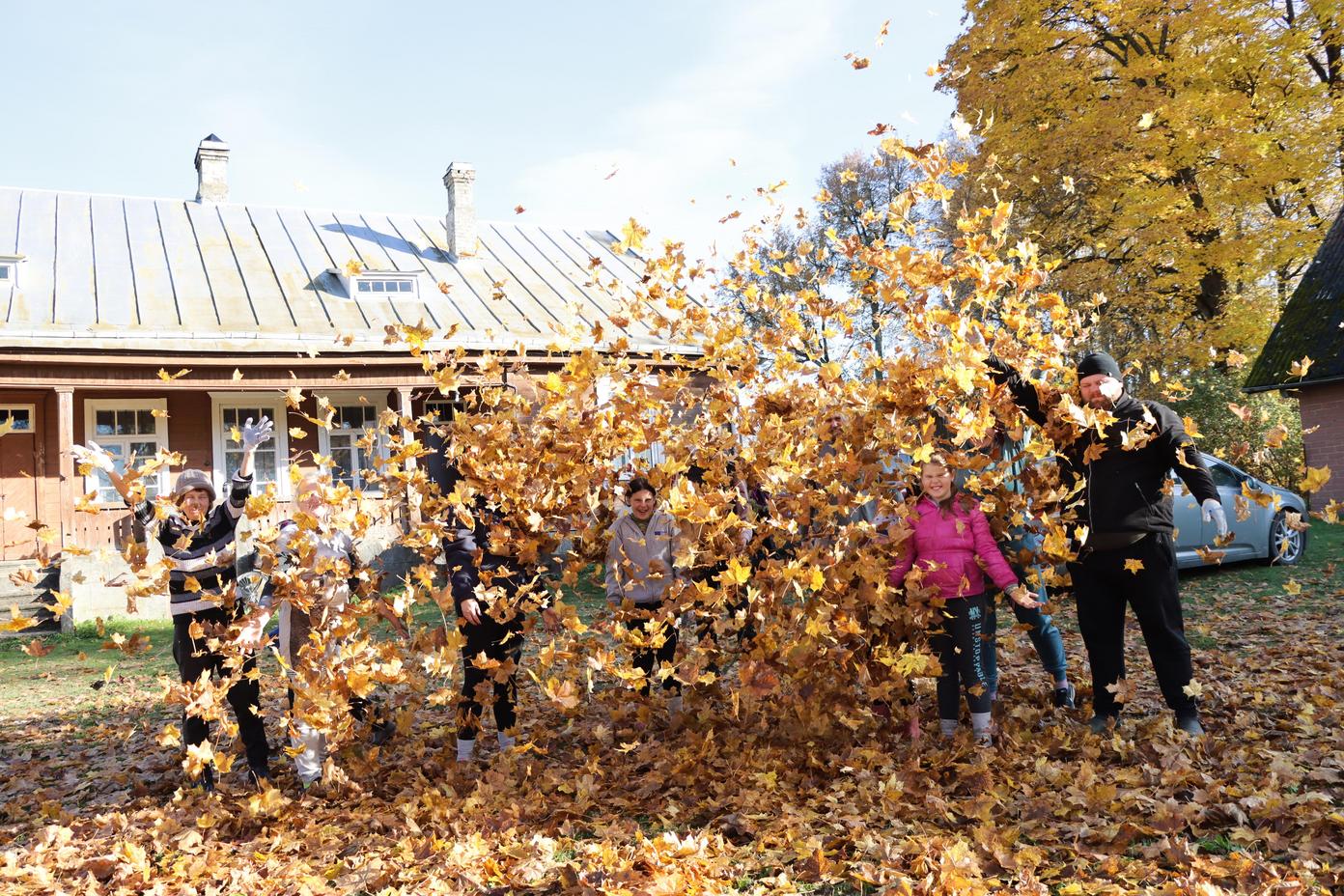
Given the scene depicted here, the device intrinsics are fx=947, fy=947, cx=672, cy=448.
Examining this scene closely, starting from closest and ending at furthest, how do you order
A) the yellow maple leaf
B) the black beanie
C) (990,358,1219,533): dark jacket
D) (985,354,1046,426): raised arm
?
(990,358,1219,533): dark jacket → the black beanie → (985,354,1046,426): raised arm → the yellow maple leaf

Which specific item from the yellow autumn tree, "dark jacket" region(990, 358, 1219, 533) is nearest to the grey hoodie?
"dark jacket" region(990, 358, 1219, 533)

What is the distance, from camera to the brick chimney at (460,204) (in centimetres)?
2061

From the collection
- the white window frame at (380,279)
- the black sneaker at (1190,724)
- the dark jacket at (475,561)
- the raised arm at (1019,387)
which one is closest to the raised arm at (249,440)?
the dark jacket at (475,561)

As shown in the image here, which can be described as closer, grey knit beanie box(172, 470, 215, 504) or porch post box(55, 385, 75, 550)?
grey knit beanie box(172, 470, 215, 504)

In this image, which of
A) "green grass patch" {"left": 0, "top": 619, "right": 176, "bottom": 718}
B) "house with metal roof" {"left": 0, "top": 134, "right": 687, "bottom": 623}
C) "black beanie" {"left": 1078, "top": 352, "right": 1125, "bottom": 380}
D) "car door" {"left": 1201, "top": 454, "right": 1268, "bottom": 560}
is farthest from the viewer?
"house with metal roof" {"left": 0, "top": 134, "right": 687, "bottom": 623}

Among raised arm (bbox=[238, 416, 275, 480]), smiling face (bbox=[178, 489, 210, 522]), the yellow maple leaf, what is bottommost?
smiling face (bbox=[178, 489, 210, 522])

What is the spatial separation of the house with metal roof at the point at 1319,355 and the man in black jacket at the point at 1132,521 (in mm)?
12975

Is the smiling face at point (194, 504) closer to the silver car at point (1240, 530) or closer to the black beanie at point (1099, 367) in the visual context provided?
the black beanie at point (1099, 367)

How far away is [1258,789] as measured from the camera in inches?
152

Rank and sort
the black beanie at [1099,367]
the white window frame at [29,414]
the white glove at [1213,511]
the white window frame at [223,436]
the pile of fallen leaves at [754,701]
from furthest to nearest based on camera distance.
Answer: the white window frame at [223,436] → the white window frame at [29,414] → the black beanie at [1099,367] → the white glove at [1213,511] → the pile of fallen leaves at [754,701]

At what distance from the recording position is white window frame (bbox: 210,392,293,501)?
16750 millimetres

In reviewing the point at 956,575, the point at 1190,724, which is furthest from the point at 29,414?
the point at 1190,724

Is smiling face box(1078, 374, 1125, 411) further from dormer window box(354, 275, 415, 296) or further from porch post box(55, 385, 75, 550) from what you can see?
dormer window box(354, 275, 415, 296)

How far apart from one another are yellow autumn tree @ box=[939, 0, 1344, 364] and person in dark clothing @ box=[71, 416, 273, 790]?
12802 mm
